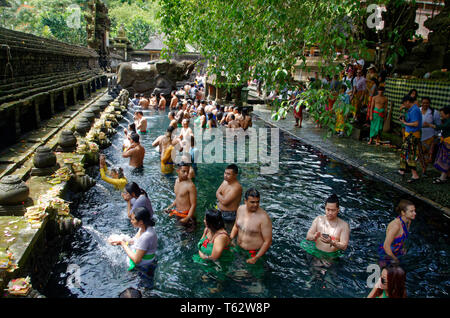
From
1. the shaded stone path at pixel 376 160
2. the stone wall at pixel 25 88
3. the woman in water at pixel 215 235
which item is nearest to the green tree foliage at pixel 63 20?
the stone wall at pixel 25 88

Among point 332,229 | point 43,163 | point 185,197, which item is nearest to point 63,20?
point 43,163

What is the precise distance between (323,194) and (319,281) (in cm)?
396

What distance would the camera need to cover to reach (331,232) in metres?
5.46

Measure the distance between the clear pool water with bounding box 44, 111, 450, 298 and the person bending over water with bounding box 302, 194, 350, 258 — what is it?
11.7 inches

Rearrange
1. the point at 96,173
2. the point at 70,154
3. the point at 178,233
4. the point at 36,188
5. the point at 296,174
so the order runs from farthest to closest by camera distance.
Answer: the point at 296,174 < the point at 96,173 < the point at 70,154 < the point at 178,233 < the point at 36,188

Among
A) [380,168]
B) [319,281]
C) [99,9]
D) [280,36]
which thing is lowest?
[319,281]

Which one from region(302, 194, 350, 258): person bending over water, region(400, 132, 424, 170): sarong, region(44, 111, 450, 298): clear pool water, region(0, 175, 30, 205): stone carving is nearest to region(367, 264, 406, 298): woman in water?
region(302, 194, 350, 258): person bending over water

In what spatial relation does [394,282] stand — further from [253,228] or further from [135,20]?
[135,20]

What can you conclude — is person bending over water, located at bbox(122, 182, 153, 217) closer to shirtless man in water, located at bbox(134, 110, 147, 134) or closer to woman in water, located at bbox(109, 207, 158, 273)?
woman in water, located at bbox(109, 207, 158, 273)

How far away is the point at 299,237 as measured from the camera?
6773 millimetres

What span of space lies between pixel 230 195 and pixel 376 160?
6.91 meters

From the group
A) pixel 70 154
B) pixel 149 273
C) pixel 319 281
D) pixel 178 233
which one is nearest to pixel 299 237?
pixel 319 281

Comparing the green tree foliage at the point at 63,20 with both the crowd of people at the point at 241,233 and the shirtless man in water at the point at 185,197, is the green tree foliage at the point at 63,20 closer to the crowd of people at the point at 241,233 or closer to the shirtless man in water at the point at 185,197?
the shirtless man in water at the point at 185,197

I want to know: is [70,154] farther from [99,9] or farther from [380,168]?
[99,9]
